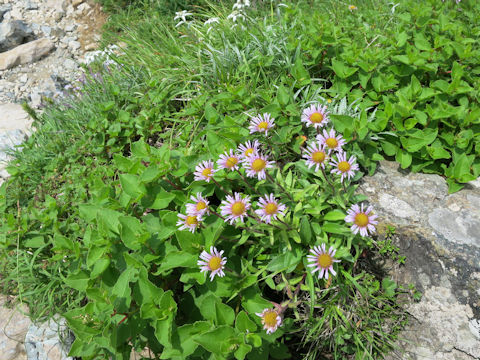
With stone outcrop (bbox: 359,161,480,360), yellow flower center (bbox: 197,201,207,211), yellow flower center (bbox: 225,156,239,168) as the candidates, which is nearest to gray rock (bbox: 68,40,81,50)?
yellow flower center (bbox: 225,156,239,168)

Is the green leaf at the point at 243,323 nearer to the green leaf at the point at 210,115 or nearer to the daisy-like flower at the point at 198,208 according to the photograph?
the daisy-like flower at the point at 198,208

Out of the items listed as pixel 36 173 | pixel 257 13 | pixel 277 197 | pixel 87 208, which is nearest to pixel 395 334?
pixel 277 197

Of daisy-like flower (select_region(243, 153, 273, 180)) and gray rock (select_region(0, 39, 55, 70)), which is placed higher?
daisy-like flower (select_region(243, 153, 273, 180))

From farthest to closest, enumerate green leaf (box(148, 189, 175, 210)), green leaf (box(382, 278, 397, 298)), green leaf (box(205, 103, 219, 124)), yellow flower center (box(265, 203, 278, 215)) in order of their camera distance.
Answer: green leaf (box(205, 103, 219, 124)) → green leaf (box(148, 189, 175, 210)) → green leaf (box(382, 278, 397, 298)) → yellow flower center (box(265, 203, 278, 215))

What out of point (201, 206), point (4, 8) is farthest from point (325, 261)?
point (4, 8)

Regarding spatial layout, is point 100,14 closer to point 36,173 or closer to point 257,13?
point 257,13

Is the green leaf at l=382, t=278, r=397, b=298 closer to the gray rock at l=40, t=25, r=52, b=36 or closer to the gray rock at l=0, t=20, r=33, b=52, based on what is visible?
the gray rock at l=40, t=25, r=52, b=36
